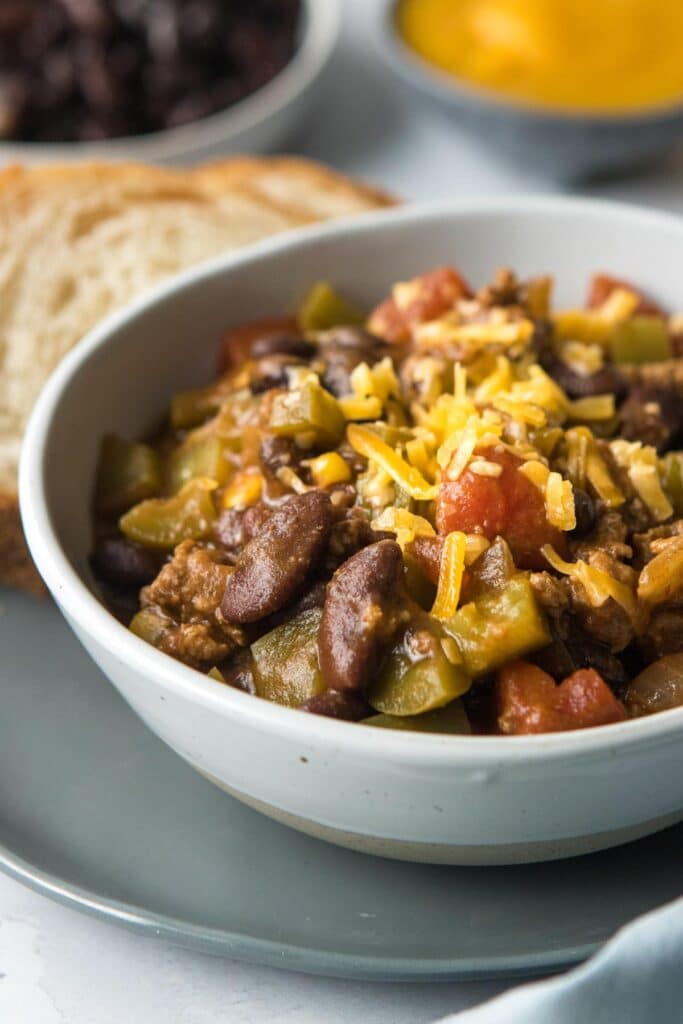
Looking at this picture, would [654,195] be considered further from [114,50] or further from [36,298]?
[36,298]

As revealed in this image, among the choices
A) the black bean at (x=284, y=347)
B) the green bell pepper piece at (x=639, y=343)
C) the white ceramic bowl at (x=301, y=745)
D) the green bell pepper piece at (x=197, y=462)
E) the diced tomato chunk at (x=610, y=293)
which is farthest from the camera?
the diced tomato chunk at (x=610, y=293)

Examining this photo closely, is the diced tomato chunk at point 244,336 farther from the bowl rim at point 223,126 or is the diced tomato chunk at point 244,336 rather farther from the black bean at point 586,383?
the bowl rim at point 223,126

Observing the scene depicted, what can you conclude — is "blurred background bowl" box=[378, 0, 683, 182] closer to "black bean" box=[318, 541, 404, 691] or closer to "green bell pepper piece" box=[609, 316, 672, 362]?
"green bell pepper piece" box=[609, 316, 672, 362]

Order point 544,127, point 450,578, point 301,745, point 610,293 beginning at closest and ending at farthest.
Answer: point 301,745
point 450,578
point 610,293
point 544,127

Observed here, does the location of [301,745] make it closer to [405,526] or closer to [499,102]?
[405,526]

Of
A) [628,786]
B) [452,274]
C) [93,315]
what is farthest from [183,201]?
[628,786]

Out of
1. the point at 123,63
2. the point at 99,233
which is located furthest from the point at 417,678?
the point at 123,63

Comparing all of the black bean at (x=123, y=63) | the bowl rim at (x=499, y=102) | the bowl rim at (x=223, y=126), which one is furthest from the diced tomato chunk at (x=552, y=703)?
the black bean at (x=123, y=63)
